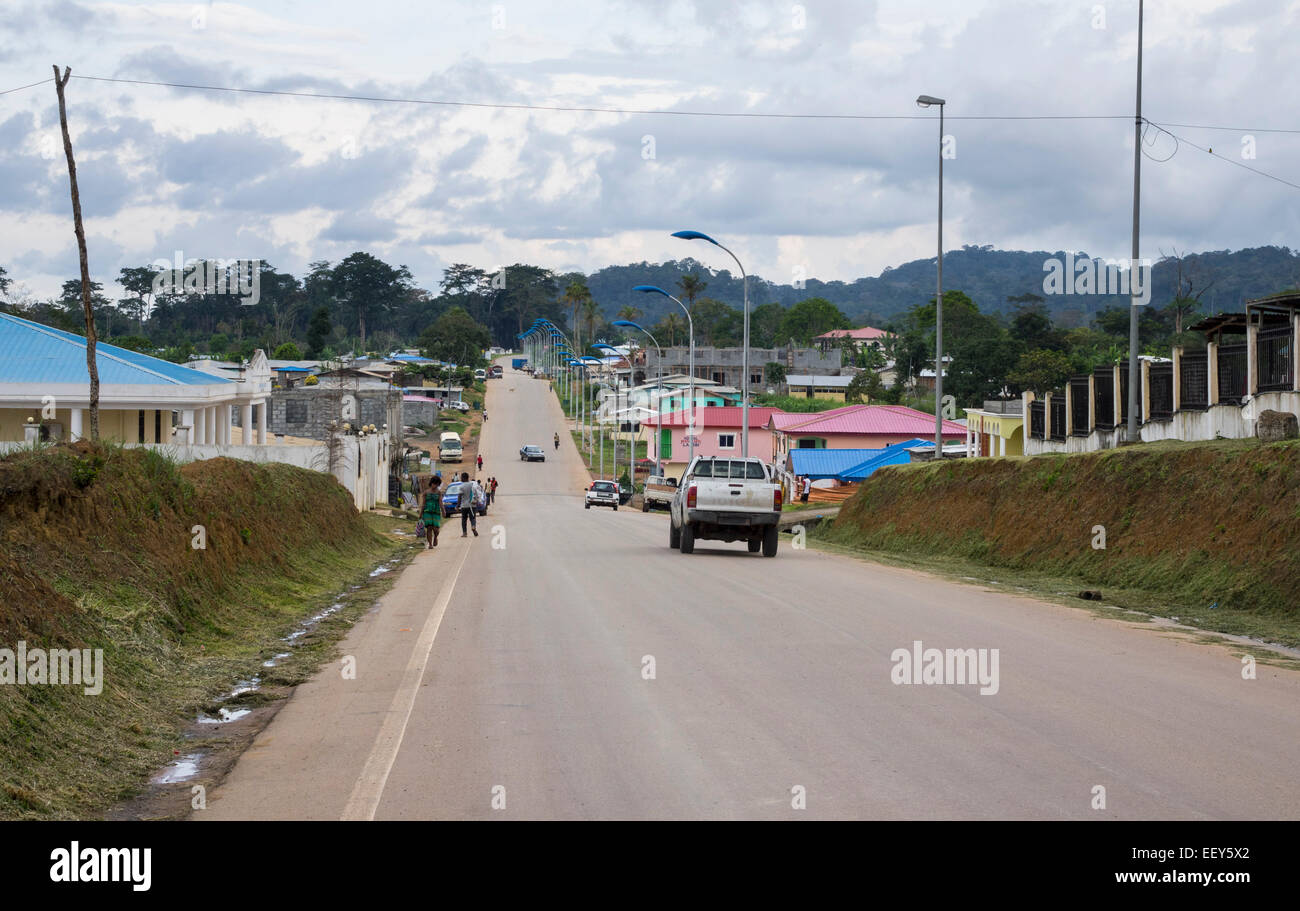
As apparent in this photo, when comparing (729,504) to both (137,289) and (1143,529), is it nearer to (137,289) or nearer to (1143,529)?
(1143,529)

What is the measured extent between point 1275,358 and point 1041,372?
50012 mm

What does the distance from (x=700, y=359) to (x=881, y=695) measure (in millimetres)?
136346

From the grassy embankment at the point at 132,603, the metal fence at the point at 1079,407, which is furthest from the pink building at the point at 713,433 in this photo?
the grassy embankment at the point at 132,603

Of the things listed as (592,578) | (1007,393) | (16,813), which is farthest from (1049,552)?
(1007,393)

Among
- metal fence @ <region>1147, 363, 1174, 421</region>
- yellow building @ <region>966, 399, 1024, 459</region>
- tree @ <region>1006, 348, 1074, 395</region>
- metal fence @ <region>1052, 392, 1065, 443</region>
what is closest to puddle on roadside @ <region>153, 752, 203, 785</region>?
metal fence @ <region>1147, 363, 1174, 421</region>

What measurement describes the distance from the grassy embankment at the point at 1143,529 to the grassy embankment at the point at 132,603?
1099 centimetres

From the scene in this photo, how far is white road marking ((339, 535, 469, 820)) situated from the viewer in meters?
7.05

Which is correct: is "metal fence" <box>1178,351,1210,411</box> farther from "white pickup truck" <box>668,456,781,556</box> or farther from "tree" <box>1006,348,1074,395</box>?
"tree" <box>1006,348,1074,395</box>

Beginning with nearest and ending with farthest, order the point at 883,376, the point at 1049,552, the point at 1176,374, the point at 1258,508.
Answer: the point at 1258,508
the point at 1049,552
the point at 1176,374
the point at 883,376

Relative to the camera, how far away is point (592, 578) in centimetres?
2080

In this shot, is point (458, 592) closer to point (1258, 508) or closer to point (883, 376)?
point (1258, 508)

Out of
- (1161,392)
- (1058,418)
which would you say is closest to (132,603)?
(1161,392)

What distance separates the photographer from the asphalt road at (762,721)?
23.0 ft
